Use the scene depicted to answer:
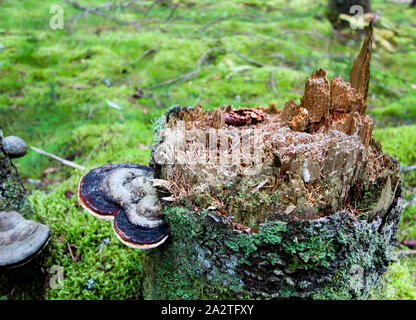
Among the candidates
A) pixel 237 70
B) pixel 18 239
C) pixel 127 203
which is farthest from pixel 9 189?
pixel 237 70

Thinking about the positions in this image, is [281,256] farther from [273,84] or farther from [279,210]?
[273,84]

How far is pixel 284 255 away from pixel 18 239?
2189 mm

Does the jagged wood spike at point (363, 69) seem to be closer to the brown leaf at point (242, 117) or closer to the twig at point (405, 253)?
the brown leaf at point (242, 117)

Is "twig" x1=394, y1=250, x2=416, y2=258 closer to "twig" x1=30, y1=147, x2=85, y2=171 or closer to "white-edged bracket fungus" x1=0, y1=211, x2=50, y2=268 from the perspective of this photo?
"white-edged bracket fungus" x1=0, y1=211, x2=50, y2=268

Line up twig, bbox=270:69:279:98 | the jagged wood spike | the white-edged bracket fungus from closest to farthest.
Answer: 1. the jagged wood spike
2. the white-edged bracket fungus
3. twig, bbox=270:69:279:98

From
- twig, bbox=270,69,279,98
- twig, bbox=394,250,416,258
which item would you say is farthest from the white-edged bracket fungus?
twig, bbox=270,69,279,98

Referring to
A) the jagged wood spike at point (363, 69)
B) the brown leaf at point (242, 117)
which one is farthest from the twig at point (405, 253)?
the brown leaf at point (242, 117)

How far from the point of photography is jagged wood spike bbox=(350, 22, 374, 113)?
84.1 inches

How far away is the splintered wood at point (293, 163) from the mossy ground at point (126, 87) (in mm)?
1186

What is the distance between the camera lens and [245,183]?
1.73 meters

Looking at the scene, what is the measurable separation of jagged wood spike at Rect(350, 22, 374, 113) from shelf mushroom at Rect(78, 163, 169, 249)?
1.73 metres

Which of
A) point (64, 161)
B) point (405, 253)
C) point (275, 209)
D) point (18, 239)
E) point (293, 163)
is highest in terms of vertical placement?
point (293, 163)

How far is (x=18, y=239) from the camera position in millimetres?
2471
